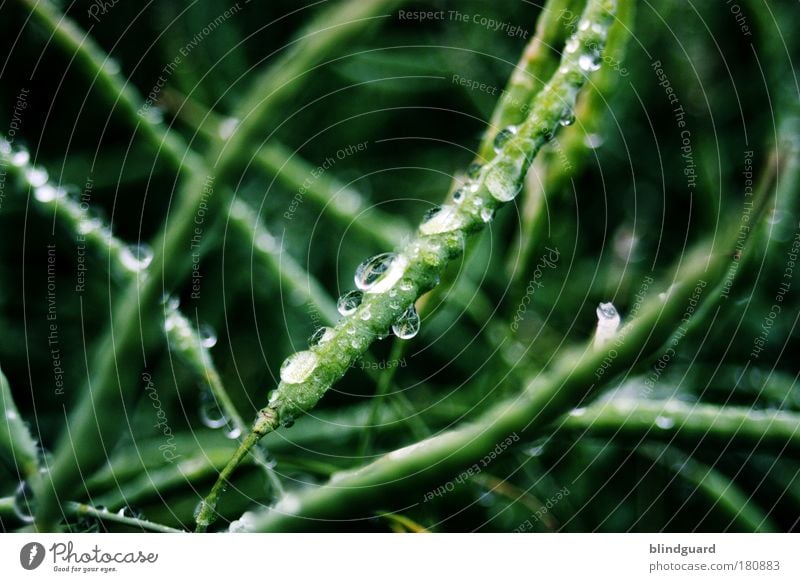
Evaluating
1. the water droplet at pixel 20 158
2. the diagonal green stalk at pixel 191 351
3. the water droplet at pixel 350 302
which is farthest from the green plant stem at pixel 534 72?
the water droplet at pixel 20 158

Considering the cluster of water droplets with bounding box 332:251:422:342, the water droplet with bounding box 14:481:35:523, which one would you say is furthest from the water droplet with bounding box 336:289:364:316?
the water droplet with bounding box 14:481:35:523

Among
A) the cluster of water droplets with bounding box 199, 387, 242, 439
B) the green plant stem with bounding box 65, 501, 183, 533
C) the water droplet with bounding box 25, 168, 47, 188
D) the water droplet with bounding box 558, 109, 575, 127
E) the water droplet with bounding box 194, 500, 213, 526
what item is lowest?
the green plant stem with bounding box 65, 501, 183, 533

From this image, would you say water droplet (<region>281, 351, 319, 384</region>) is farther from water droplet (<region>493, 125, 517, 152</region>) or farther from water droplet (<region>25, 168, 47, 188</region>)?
water droplet (<region>25, 168, 47, 188</region>)

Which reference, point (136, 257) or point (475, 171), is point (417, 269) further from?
point (136, 257)

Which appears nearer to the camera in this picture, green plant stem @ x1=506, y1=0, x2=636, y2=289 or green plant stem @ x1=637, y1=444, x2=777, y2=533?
green plant stem @ x1=506, y1=0, x2=636, y2=289

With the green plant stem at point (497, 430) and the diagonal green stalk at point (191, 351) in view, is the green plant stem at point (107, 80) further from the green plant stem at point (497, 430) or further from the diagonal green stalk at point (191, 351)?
the green plant stem at point (497, 430)

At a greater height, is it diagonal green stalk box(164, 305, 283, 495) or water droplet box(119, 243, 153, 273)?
water droplet box(119, 243, 153, 273)
